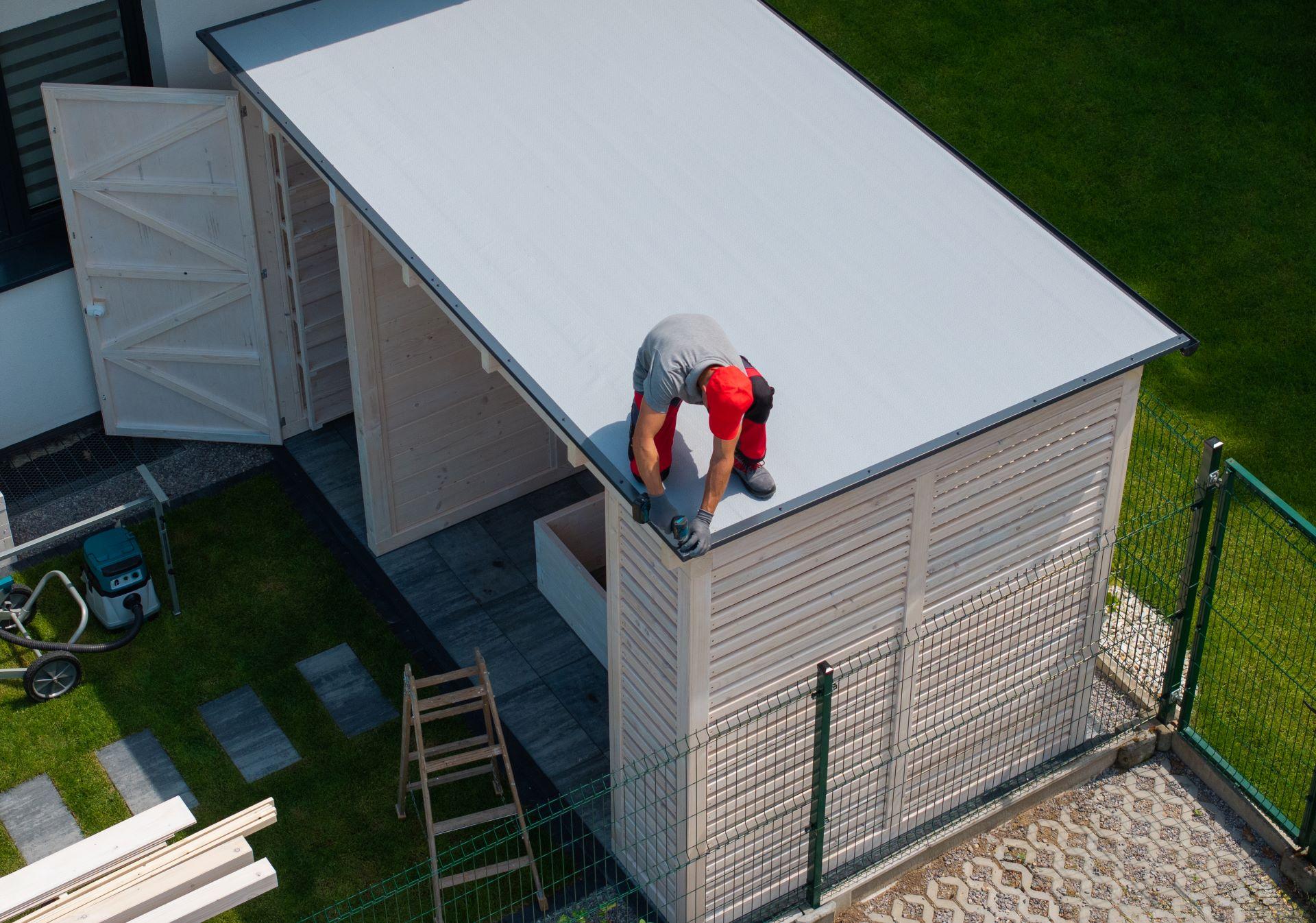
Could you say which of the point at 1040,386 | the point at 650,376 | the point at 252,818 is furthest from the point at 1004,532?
the point at 252,818

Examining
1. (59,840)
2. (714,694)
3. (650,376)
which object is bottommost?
(59,840)

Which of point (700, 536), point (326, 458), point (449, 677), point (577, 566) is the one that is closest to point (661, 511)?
point (700, 536)

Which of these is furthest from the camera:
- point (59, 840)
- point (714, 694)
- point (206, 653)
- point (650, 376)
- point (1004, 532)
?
point (206, 653)

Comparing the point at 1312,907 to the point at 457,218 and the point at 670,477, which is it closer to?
the point at 670,477

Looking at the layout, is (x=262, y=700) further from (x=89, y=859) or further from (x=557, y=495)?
(x=557, y=495)

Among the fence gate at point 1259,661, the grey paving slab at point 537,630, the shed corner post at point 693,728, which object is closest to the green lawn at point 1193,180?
the fence gate at point 1259,661

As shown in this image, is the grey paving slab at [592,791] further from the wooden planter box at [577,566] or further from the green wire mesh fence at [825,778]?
the wooden planter box at [577,566]

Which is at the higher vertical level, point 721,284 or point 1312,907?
point 721,284

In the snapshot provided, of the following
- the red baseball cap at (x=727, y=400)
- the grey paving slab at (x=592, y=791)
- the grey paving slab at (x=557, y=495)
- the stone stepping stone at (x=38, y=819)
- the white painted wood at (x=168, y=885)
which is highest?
the red baseball cap at (x=727, y=400)
